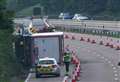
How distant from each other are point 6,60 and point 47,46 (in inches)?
552

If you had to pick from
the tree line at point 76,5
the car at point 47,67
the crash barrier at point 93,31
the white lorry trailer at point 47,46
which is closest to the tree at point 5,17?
the car at point 47,67

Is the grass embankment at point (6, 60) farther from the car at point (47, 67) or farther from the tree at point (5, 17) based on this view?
the car at point (47, 67)

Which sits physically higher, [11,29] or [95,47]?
Result: [11,29]

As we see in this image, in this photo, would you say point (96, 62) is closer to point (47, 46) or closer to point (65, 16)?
point (47, 46)

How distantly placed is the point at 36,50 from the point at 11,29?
6512 millimetres

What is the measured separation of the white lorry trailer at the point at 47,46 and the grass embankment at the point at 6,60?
6.66m

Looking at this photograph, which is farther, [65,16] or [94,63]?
[65,16]

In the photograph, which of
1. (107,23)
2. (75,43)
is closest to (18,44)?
(75,43)

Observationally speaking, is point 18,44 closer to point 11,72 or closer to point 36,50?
point 36,50

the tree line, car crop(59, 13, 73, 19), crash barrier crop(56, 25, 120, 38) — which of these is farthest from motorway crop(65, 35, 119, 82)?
the tree line

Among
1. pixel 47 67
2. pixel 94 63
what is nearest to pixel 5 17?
pixel 47 67

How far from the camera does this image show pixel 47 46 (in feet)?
173

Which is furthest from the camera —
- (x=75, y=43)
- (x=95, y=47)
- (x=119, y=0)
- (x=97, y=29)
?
(x=119, y=0)

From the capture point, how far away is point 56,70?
145 ft
